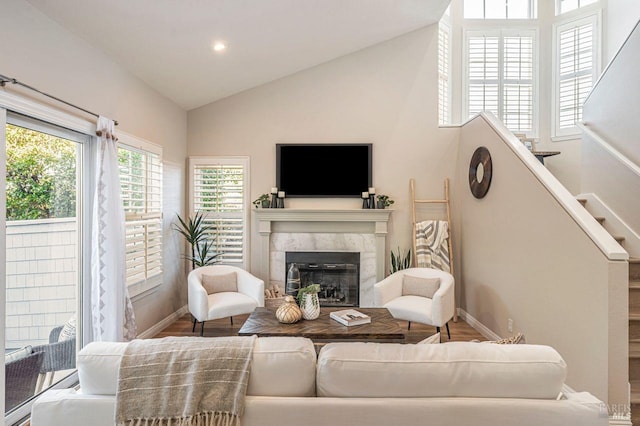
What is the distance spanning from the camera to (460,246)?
15.6ft

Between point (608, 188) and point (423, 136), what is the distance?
7.01 feet

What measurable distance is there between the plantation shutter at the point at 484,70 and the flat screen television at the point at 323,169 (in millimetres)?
2125

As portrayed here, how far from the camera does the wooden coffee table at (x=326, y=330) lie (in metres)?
2.64

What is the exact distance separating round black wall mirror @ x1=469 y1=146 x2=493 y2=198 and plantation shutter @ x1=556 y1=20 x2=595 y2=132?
2134 millimetres

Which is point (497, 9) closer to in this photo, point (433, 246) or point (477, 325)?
point (433, 246)

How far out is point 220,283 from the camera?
13.5ft

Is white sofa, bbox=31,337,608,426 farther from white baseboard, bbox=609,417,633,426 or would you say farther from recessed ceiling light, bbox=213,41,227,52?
recessed ceiling light, bbox=213,41,227,52

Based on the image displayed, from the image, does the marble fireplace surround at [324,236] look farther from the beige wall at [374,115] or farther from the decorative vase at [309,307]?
the decorative vase at [309,307]

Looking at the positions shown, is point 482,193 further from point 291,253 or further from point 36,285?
point 36,285

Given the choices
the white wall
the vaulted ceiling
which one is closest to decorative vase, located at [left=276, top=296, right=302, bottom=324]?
the vaulted ceiling

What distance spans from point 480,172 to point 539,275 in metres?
1.55

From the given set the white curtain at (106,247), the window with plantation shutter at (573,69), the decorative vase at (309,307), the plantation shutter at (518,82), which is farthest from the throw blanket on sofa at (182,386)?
the window with plantation shutter at (573,69)

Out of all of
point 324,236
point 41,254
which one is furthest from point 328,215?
point 41,254

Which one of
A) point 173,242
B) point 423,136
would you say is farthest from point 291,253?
point 423,136
